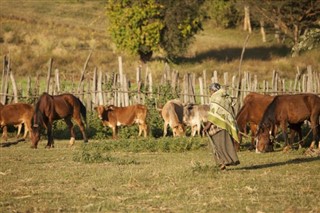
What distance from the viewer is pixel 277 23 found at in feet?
172

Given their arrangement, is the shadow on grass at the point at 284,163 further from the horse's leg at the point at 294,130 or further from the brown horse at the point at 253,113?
the brown horse at the point at 253,113

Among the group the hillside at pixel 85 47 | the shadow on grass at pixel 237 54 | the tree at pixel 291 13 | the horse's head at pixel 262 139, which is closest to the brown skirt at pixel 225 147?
the horse's head at pixel 262 139

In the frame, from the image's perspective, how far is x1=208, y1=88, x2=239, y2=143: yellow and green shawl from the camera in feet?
41.2

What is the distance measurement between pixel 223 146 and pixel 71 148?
651 centimetres

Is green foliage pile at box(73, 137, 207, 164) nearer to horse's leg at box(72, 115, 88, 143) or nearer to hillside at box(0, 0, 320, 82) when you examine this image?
horse's leg at box(72, 115, 88, 143)

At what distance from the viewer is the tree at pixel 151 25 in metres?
45.4

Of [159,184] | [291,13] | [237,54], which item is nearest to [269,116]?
[159,184]

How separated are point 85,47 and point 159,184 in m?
37.9

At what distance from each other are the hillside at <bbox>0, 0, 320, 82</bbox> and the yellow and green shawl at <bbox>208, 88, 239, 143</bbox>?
62.7ft

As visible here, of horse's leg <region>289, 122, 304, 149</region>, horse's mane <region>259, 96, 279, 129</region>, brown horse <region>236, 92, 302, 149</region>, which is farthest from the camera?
brown horse <region>236, 92, 302, 149</region>

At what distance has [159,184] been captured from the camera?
11.6 m

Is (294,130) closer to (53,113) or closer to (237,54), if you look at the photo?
(53,113)

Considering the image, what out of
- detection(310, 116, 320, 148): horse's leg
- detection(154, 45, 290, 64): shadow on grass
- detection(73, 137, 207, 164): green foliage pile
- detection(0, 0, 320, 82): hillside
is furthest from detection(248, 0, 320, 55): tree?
detection(73, 137, 207, 164): green foliage pile

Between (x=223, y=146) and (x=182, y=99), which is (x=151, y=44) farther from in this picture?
(x=223, y=146)
